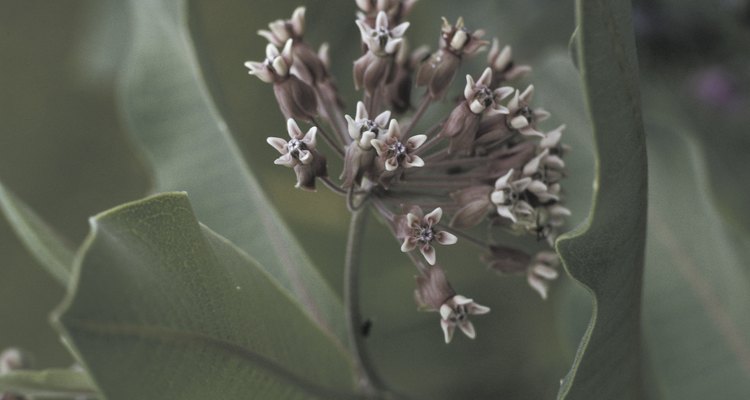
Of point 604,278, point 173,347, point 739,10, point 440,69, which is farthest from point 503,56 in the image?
point 739,10

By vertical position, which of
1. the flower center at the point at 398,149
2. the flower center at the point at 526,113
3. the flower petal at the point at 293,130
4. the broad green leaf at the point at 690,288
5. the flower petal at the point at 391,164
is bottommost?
the broad green leaf at the point at 690,288

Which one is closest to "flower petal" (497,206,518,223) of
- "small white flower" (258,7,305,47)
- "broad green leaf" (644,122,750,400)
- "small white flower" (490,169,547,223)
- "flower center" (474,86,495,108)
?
"small white flower" (490,169,547,223)

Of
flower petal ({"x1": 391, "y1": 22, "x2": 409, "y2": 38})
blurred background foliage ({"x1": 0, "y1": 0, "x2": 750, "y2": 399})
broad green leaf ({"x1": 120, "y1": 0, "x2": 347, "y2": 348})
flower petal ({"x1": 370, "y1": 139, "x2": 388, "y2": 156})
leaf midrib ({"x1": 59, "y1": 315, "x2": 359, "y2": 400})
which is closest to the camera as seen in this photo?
leaf midrib ({"x1": 59, "y1": 315, "x2": 359, "y2": 400})

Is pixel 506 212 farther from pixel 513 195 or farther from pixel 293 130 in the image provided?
pixel 293 130

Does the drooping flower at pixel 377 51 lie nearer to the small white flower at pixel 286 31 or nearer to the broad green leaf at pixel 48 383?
the small white flower at pixel 286 31

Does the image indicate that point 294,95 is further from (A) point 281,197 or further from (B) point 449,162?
(A) point 281,197

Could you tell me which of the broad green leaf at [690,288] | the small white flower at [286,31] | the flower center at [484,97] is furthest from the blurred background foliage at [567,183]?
the flower center at [484,97]

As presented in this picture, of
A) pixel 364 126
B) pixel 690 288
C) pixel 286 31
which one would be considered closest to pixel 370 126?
pixel 364 126

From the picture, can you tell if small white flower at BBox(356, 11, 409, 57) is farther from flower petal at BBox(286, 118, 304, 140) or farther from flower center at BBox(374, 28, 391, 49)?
flower petal at BBox(286, 118, 304, 140)
